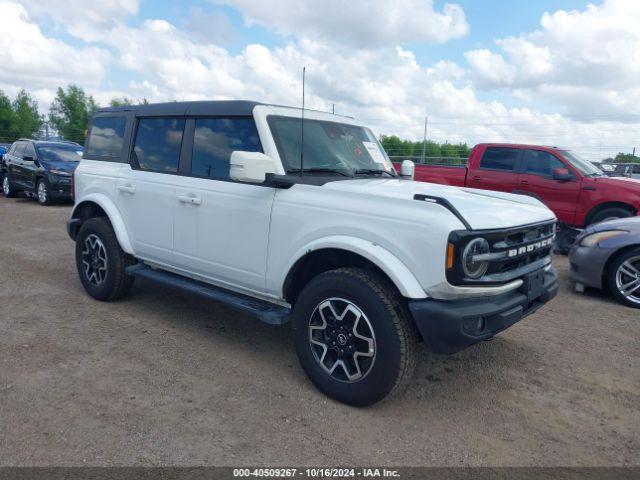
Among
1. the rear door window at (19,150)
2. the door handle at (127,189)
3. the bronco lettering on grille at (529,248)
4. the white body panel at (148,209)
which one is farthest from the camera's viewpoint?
the rear door window at (19,150)

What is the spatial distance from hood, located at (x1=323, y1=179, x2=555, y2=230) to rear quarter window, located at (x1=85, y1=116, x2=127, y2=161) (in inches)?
105

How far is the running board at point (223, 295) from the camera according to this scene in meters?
3.68

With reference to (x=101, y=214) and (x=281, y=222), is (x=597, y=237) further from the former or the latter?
(x=101, y=214)

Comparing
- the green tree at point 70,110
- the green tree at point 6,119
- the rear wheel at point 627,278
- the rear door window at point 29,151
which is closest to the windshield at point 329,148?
the rear wheel at point 627,278

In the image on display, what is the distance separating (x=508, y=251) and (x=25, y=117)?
8405cm

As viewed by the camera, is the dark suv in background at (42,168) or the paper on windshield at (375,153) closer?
the paper on windshield at (375,153)

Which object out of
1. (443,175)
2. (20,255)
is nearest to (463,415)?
(20,255)

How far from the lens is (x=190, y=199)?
428cm

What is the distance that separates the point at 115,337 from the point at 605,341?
172 inches

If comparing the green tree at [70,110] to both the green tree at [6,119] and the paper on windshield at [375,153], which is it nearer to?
the green tree at [6,119]

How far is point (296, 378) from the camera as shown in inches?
148

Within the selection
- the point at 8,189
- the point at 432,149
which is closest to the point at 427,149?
the point at 432,149

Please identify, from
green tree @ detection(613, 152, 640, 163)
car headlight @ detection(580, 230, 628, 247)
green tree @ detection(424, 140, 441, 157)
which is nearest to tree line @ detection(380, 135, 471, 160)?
green tree @ detection(424, 140, 441, 157)

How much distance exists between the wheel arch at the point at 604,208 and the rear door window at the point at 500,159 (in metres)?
1.61
